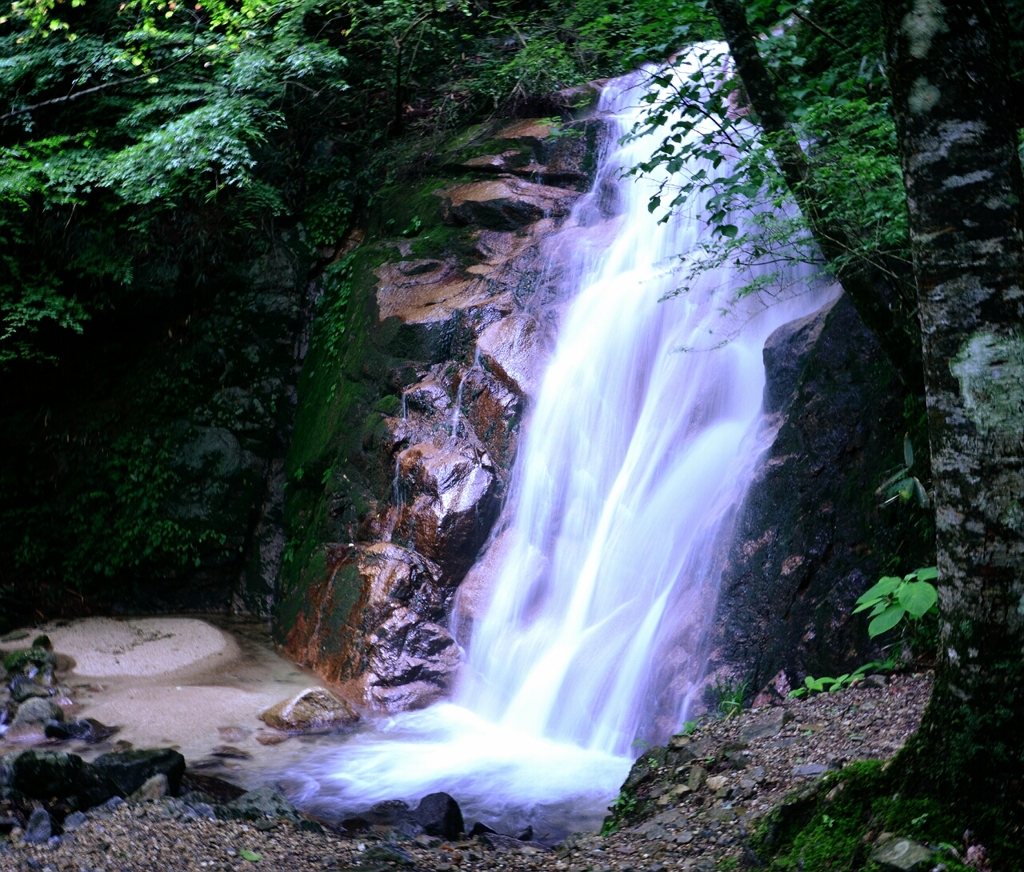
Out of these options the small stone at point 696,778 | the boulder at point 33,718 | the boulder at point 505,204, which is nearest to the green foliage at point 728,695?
the small stone at point 696,778

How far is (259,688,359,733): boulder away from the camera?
7188 mm

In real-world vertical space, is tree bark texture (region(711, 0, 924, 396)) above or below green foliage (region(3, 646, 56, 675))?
above

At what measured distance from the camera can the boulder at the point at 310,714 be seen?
283 inches

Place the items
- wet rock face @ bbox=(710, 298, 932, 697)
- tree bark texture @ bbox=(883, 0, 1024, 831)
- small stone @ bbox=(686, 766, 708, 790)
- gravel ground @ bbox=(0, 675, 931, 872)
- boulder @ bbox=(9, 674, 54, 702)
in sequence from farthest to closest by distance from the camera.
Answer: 1. boulder @ bbox=(9, 674, 54, 702)
2. wet rock face @ bbox=(710, 298, 932, 697)
3. small stone @ bbox=(686, 766, 708, 790)
4. gravel ground @ bbox=(0, 675, 931, 872)
5. tree bark texture @ bbox=(883, 0, 1024, 831)

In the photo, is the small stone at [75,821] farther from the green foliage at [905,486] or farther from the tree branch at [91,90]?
the tree branch at [91,90]

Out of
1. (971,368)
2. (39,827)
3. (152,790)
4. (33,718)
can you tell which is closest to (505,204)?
(33,718)

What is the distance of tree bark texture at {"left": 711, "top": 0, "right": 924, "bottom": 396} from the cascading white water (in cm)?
158

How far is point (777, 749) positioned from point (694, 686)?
1481 mm

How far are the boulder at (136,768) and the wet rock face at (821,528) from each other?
3.56 metres

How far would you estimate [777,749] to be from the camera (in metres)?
4.21

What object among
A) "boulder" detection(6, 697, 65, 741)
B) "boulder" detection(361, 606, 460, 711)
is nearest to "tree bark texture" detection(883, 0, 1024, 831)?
"boulder" detection(361, 606, 460, 711)

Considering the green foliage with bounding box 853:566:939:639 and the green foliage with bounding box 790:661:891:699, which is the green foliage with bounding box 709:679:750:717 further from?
the green foliage with bounding box 853:566:939:639

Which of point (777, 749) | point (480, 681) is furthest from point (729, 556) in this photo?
point (480, 681)

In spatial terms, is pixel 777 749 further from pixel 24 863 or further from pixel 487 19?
pixel 487 19
